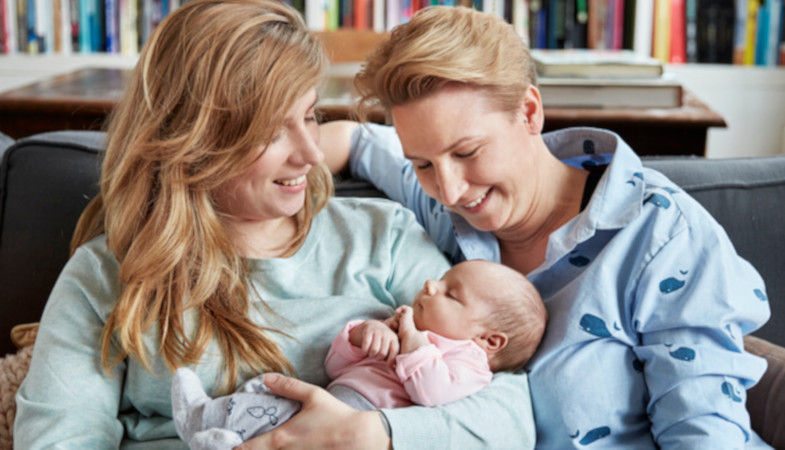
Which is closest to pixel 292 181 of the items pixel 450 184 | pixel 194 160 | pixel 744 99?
pixel 194 160

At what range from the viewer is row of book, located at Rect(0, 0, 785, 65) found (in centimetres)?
369

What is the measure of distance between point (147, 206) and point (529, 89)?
26.5 inches

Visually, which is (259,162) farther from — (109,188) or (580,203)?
(580,203)

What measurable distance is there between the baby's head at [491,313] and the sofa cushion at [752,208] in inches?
20.3

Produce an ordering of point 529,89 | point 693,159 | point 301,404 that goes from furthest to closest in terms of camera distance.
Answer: point 693,159
point 529,89
point 301,404

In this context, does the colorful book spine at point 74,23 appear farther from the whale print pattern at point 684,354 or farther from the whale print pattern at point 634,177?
the whale print pattern at point 684,354

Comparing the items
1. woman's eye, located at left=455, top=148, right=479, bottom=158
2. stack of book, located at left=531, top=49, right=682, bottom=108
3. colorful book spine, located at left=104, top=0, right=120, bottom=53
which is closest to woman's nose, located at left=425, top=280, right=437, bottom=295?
woman's eye, located at left=455, top=148, right=479, bottom=158

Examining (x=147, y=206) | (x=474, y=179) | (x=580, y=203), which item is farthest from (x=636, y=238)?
(x=147, y=206)

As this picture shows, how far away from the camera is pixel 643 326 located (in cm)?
145

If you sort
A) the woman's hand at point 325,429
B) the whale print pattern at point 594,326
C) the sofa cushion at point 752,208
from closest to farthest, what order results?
the woman's hand at point 325,429 → the whale print pattern at point 594,326 → the sofa cushion at point 752,208

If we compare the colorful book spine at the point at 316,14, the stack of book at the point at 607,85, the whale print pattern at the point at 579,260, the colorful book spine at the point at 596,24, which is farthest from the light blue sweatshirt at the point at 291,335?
the colorful book spine at the point at 596,24

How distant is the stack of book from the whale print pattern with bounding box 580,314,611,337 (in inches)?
37.9

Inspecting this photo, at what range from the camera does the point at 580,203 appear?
1629 mm

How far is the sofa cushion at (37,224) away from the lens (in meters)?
1.87
